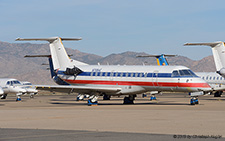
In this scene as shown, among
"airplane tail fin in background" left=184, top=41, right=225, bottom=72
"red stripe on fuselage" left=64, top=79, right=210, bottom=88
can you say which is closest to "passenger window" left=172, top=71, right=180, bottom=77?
"red stripe on fuselage" left=64, top=79, right=210, bottom=88

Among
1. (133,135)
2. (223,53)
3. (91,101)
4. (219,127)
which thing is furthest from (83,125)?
(223,53)

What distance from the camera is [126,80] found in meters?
39.9

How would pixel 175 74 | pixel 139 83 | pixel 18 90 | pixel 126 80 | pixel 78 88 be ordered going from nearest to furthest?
pixel 175 74
pixel 78 88
pixel 139 83
pixel 126 80
pixel 18 90

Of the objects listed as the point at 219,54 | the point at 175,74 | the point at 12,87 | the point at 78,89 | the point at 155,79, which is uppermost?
the point at 12,87

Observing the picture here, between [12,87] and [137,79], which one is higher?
[12,87]

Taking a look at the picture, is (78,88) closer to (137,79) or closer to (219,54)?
(137,79)

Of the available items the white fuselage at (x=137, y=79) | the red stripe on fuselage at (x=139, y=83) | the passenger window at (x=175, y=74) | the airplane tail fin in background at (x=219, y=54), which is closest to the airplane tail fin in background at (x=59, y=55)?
the white fuselage at (x=137, y=79)

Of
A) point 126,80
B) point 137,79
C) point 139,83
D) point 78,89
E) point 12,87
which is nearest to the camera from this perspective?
point 139,83

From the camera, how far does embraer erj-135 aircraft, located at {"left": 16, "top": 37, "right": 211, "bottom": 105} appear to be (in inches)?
1468

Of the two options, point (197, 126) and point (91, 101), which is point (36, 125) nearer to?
point (197, 126)

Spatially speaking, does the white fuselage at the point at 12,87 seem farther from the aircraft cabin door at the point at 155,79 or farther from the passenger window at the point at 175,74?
the passenger window at the point at 175,74

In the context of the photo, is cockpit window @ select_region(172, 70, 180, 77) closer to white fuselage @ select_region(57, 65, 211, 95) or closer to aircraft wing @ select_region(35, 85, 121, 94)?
white fuselage @ select_region(57, 65, 211, 95)

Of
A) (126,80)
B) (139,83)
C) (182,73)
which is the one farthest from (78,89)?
(182,73)

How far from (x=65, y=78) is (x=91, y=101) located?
20.2 feet
